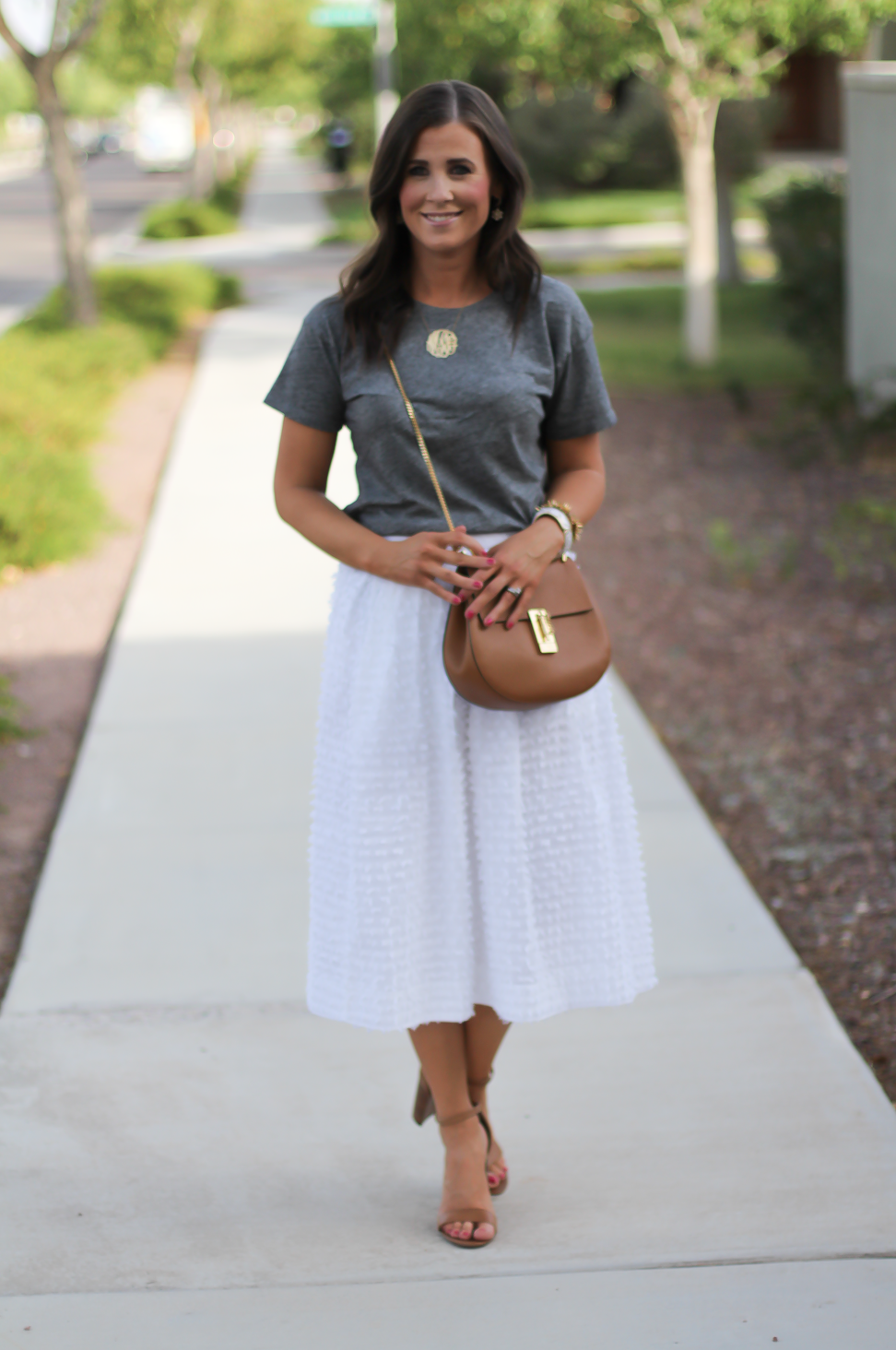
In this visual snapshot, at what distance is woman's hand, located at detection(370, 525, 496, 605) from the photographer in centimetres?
236

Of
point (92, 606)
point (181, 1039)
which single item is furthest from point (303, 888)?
point (92, 606)

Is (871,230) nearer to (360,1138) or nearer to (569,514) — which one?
(569,514)

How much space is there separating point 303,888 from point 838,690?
2542 mm

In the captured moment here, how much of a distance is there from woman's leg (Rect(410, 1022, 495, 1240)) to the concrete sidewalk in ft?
0.30

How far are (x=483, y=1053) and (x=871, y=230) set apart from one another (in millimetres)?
7901

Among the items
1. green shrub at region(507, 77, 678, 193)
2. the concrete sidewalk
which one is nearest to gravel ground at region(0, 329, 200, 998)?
the concrete sidewalk

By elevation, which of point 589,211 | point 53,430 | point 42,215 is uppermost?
point 53,430

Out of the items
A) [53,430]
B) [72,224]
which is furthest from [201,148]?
[53,430]

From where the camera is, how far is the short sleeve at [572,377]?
2.52 metres

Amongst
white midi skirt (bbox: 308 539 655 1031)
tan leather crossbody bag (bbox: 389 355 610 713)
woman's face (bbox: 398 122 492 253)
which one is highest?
woman's face (bbox: 398 122 492 253)

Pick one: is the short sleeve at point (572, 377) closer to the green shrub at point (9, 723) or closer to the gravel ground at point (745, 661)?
the gravel ground at point (745, 661)

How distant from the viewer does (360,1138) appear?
2965mm

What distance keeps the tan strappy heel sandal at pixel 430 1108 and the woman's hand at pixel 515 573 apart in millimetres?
952

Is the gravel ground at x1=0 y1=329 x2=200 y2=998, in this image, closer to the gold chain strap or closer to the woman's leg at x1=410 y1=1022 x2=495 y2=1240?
the woman's leg at x1=410 y1=1022 x2=495 y2=1240
